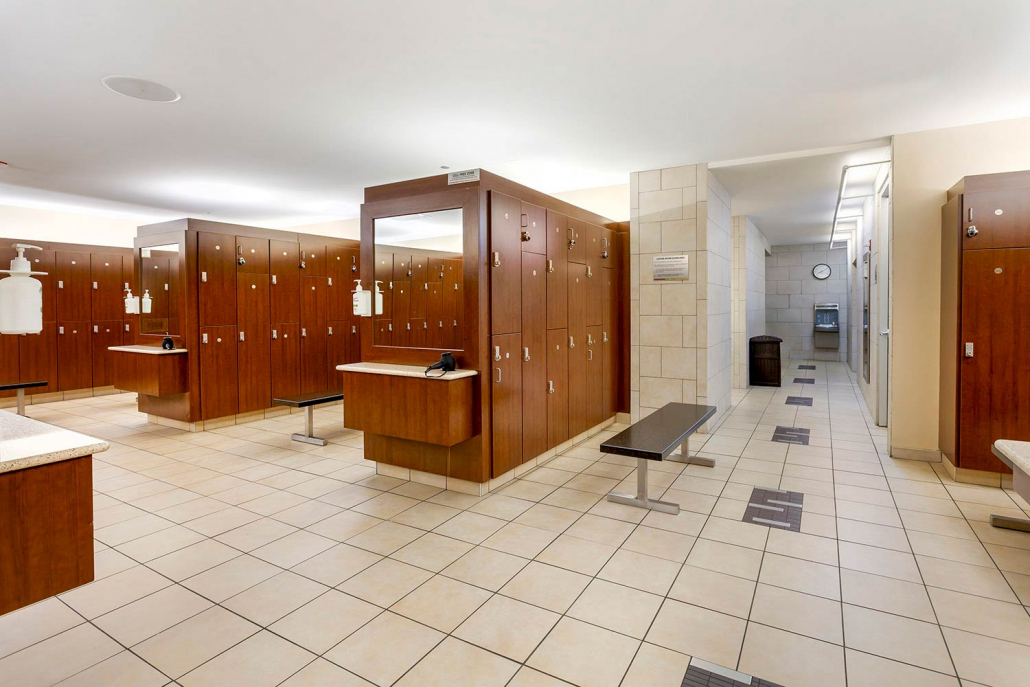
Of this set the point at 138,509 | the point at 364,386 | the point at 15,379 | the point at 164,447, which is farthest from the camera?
the point at 15,379

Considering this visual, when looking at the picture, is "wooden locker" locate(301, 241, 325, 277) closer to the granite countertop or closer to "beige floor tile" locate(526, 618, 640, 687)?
the granite countertop

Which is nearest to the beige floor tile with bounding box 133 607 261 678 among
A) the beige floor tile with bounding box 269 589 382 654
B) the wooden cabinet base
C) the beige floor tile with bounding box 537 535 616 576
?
the beige floor tile with bounding box 269 589 382 654

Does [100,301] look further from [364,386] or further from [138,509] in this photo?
[364,386]

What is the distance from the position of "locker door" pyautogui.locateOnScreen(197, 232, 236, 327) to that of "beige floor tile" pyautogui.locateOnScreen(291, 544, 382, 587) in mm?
4530

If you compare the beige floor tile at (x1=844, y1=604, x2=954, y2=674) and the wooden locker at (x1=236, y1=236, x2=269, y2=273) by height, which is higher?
the wooden locker at (x1=236, y1=236, x2=269, y2=273)

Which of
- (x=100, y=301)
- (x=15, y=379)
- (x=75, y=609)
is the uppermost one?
(x=100, y=301)

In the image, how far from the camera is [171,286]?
668 centimetres

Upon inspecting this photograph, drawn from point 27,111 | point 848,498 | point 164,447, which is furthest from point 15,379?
point 848,498

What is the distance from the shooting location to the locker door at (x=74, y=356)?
8.66 metres

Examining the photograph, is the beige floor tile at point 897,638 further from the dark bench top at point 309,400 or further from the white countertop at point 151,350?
the white countertop at point 151,350

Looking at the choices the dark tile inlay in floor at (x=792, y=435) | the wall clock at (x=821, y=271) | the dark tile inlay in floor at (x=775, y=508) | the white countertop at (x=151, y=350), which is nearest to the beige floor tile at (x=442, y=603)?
the dark tile inlay in floor at (x=775, y=508)

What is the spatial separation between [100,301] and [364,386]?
25.0 ft

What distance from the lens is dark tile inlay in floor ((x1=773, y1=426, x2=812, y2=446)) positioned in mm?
5887

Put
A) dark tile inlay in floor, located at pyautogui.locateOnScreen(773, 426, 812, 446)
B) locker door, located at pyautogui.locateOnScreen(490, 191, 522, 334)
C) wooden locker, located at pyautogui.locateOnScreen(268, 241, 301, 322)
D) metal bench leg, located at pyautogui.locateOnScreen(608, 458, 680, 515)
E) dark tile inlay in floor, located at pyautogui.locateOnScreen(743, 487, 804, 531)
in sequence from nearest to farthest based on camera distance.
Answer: dark tile inlay in floor, located at pyautogui.locateOnScreen(743, 487, 804, 531) < metal bench leg, located at pyautogui.locateOnScreen(608, 458, 680, 515) < locker door, located at pyautogui.locateOnScreen(490, 191, 522, 334) < dark tile inlay in floor, located at pyautogui.locateOnScreen(773, 426, 812, 446) < wooden locker, located at pyautogui.locateOnScreen(268, 241, 301, 322)
